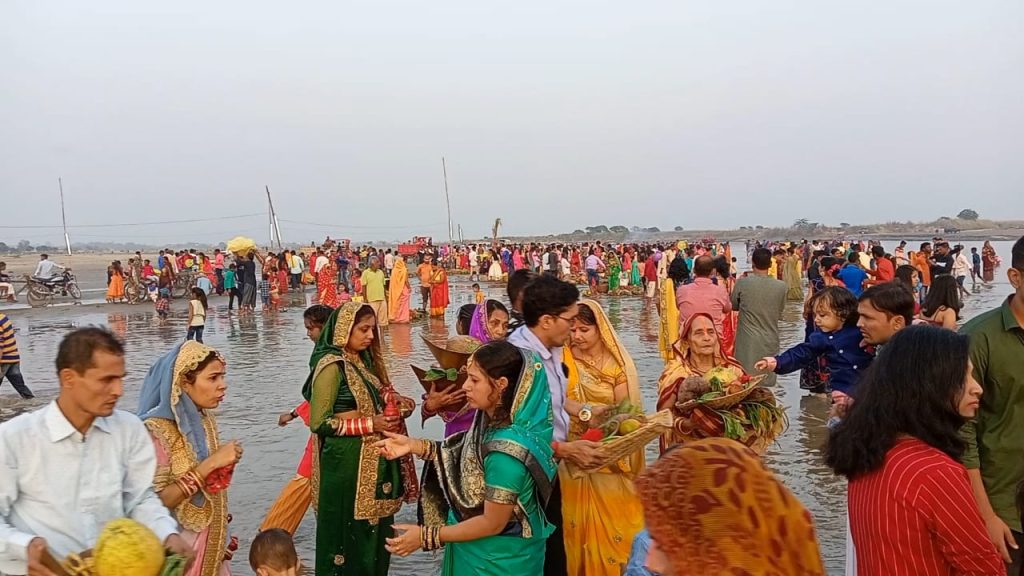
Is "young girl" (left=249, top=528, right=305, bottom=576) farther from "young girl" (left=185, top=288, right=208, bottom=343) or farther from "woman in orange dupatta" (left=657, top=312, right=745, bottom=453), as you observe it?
"young girl" (left=185, top=288, right=208, bottom=343)

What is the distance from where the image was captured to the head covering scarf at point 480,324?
5.22 metres

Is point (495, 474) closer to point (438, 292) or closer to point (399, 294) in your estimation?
point (399, 294)

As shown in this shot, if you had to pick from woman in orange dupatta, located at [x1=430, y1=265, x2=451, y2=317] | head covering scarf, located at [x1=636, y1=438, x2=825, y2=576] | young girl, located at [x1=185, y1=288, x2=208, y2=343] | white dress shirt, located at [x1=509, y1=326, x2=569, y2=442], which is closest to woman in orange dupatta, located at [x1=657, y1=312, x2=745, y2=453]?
white dress shirt, located at [x1=509, y1=326, x2=569, y2=442]

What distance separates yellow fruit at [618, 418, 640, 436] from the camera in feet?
11.6

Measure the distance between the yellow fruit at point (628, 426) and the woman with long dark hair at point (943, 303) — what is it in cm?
263

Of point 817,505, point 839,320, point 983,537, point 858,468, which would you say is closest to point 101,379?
point 858,468

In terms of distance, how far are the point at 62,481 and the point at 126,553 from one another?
0.54 meters

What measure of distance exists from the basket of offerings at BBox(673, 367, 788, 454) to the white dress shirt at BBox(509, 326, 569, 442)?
557 millimetres

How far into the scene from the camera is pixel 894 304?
155 inches

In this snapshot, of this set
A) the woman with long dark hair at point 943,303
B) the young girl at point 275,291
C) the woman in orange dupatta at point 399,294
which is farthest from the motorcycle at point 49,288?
the woman with long dark hair at point 943,303

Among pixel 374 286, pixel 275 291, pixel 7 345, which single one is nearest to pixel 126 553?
pixel 7 345

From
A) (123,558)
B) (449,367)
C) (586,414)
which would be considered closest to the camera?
(123,558)

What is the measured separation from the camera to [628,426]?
3562mm

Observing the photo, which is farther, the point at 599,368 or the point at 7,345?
the point at 7,345
